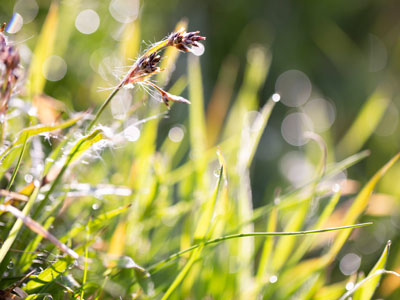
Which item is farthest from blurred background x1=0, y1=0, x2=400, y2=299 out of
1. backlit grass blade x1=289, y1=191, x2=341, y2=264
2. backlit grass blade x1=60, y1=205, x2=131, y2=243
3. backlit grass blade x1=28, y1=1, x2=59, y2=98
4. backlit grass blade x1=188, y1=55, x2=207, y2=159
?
backlit grass blade x1=60, y1=205, x2=131, y2=243

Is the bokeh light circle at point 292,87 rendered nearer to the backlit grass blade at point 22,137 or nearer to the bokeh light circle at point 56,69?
the bokeh light circle at point 56,69

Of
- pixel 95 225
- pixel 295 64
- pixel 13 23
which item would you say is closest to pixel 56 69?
pixel 13 23

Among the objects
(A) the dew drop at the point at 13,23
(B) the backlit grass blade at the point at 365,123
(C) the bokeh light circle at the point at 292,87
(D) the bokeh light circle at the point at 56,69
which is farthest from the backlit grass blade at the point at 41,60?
(C) the bokeh light circle at the point at 292,87

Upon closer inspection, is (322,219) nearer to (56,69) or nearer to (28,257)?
(28,257)

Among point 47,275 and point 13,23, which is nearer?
point 47,275

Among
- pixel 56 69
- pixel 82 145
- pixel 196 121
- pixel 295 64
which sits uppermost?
pixel 295 64

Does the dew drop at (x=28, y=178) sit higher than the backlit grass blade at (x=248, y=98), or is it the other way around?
the backlit grass blade at (x=248, y=98)

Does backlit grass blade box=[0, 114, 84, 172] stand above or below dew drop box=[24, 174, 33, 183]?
below

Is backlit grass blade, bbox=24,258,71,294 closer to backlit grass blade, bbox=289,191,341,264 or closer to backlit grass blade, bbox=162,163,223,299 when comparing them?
backlit grass blade, bbox=162,163,223,299

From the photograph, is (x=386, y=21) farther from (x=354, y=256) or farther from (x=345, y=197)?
(x=354, y=256)
